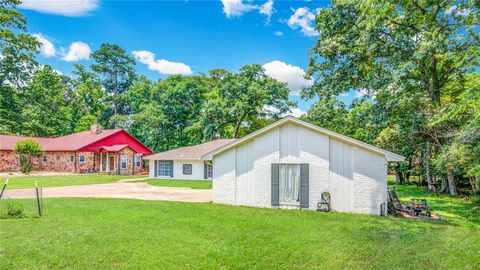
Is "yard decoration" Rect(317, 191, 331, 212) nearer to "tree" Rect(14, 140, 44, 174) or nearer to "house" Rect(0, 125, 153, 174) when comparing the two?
"house" Rect(0, 125, 153, 174)

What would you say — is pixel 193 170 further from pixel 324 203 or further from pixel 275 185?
pixel 324 203

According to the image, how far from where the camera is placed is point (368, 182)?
10.6m

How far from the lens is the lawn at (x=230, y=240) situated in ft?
18.5

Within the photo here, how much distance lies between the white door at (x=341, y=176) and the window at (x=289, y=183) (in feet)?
4.21

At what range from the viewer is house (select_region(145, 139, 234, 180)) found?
2444 cm

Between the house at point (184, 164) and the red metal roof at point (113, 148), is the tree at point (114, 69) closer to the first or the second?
the red metal roof at point (113, 148)

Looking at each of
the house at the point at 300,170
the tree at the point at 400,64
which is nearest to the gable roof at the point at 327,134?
the house at the point at 300,170

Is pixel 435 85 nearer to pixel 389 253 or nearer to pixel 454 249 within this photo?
pixel 454 249

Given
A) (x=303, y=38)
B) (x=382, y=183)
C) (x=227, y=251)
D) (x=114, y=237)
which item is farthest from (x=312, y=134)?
(x=303, y=38)

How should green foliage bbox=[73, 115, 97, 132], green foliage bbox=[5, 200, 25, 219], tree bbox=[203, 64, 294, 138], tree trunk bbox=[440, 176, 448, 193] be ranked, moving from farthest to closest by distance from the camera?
green foliage bbox=[73, 115, 97, 132] < tree bbox=[203, 64, 294, 138] < tree trunk bbox=[440, 176, 448, 193] < green foliage bbox=[5, 200, 25, 219]

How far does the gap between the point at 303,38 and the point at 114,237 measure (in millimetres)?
18412

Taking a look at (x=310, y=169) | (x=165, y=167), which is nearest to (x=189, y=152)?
(x=165, y=167)

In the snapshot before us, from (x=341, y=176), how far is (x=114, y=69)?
5101 centimetres

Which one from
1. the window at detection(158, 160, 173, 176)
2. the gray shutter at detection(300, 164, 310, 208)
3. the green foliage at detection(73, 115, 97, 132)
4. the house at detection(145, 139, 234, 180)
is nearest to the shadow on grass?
the gray shutter at detection(300, 164, 310, 208)
